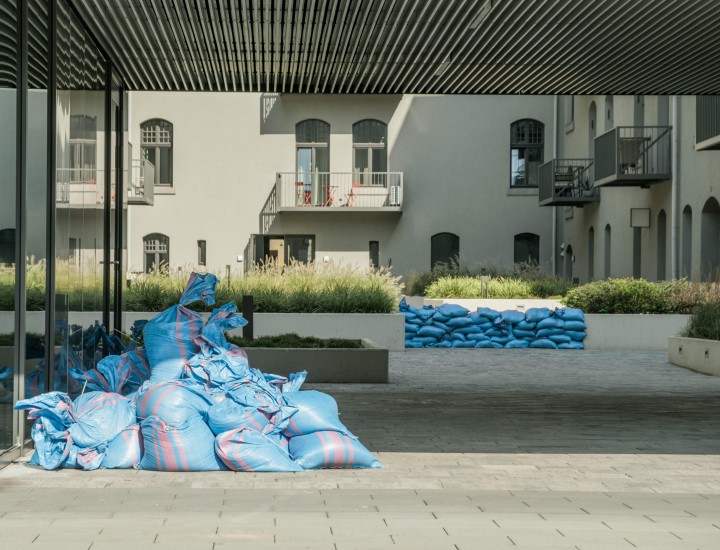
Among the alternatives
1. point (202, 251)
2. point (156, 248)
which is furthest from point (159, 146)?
point (202, 251)

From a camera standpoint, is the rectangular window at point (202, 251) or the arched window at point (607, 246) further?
the rectangular window at point (202, 251)

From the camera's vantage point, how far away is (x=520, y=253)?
29.9 m

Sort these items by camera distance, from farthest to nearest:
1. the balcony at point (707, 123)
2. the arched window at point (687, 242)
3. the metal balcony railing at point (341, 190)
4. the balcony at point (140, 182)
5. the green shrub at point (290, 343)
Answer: the metal balcony railing at point (341, 190) < the balcony at point (140, 182) < the arched window at point (687, 242) < the balcony at point (707, 123) < the green shrub at point (290, 343)

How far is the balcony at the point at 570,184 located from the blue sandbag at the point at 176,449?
20.6m

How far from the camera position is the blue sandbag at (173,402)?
6.29m

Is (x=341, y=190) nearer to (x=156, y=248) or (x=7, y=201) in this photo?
(x=156, y=248)

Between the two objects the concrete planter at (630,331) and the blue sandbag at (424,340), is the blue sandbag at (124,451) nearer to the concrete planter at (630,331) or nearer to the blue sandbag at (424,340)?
the blue sandbag at (424,340)

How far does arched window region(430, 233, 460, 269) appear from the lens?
2983cm

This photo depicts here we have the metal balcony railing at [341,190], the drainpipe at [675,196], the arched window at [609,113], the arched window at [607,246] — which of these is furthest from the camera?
the metal balcony railing at [341,190]

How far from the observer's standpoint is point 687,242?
20.1 metres

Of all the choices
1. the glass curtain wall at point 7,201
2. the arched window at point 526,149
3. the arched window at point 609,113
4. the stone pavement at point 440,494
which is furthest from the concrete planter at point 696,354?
the arched window at point 526,149

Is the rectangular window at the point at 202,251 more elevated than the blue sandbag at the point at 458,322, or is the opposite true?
the rectangular window at the point at 202,251

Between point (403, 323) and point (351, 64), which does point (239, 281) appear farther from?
point (351, 64)

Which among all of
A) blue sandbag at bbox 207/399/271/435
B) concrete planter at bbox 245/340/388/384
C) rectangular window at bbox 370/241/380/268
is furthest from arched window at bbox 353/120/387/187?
blue sandbag at bbox 207/399/271/435
